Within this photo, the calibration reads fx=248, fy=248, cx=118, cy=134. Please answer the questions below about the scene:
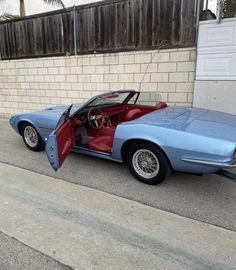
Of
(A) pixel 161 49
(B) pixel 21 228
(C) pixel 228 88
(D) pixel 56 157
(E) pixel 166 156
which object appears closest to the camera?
(B) pixel 21 228

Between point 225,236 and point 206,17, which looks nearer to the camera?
point 225,236

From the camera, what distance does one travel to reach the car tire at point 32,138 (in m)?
4.68

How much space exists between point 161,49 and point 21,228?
461 centimetres

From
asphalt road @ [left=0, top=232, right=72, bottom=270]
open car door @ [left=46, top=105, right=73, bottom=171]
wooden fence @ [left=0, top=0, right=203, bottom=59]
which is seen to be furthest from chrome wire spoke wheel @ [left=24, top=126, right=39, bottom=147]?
wooden fence @ [left=0, top=0, right=203, bottom=59]

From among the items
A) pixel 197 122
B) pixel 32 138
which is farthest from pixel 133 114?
pixel 32 138

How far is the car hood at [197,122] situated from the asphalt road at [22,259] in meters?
1.94

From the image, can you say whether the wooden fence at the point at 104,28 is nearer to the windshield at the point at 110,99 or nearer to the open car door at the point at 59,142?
the windshield at the point at 110,99

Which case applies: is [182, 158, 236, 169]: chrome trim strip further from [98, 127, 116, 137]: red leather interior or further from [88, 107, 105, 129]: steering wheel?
[88, 107, 105, 129]: steering wheel

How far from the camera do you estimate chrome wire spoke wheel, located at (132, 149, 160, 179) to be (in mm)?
3246

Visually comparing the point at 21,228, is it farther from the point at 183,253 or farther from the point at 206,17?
the point at 206,17

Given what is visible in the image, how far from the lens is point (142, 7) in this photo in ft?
18.5

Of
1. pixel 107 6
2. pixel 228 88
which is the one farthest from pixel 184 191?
pixel 107 6

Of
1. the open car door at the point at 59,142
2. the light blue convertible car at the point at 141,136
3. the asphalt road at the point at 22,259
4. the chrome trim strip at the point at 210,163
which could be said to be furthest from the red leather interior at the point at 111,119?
the asphalt road at the point at 22,259

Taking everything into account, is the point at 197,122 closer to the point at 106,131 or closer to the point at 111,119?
the point at 106,131
